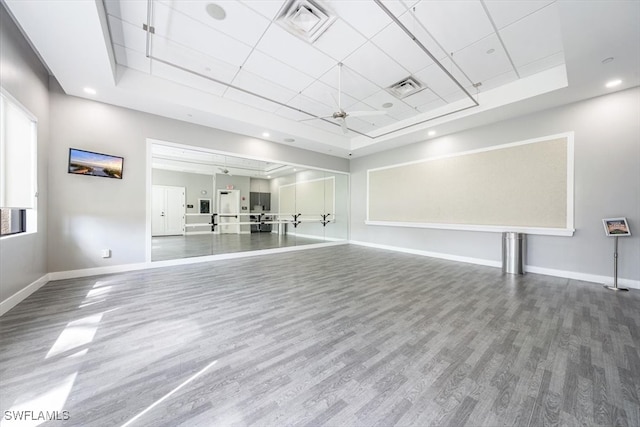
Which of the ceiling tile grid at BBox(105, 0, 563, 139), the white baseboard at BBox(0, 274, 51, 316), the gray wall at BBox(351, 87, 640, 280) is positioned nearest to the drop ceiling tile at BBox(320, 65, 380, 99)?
the ceiling tile grid at BBox(105, 0, 563, 139)

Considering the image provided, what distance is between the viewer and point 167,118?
17.4ft

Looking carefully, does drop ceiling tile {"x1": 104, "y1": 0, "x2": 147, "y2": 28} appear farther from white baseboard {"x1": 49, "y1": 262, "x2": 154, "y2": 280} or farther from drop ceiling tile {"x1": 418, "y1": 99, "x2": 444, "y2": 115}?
drop ceiling tile {"x1": 418, "y1": 99, "x2": 444, "y2": 115}

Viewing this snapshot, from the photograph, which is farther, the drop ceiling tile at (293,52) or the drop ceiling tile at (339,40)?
the drop ceiling tile at (293,52)

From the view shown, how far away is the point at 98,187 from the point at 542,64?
8503 millimetres

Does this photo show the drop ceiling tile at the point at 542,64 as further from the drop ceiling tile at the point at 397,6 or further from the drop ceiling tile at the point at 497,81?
the drop ceiling tile at the point at 397,6

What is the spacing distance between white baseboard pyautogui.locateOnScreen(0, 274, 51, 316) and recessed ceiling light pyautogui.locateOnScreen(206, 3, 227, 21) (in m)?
4.43

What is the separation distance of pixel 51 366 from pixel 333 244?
24.9ft

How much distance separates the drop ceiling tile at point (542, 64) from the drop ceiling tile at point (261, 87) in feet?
14.2

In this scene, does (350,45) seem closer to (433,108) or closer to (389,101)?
(389,101)

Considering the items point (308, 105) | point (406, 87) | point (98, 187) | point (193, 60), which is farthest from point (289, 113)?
point (98, 187)

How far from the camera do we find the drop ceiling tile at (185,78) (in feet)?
13.7

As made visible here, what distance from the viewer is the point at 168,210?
273 inches

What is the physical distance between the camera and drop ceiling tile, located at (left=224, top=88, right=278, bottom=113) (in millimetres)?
5031

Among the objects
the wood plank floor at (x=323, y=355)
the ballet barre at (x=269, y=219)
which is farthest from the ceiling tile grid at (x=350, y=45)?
the wood plank floor at (x=323, y=355)
